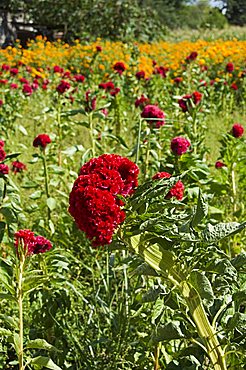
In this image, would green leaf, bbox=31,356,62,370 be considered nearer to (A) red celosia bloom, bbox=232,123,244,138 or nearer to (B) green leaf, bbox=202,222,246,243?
(B) green leaf, bbox=202,222,246,243

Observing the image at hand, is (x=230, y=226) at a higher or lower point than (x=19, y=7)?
lower

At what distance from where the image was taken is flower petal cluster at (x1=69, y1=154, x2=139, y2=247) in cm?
116

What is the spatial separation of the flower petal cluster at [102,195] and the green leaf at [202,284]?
0.20 meters

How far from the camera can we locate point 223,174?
8.93ft

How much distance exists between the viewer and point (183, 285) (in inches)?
50.5

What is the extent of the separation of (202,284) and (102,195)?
0.94ft

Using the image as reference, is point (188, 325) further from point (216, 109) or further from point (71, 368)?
point (216, 109)

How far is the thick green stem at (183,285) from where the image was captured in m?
1.23

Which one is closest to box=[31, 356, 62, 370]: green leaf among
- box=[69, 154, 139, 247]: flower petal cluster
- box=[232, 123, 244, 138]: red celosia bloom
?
box=[69, 154, 139, 247]: flower petal cluster

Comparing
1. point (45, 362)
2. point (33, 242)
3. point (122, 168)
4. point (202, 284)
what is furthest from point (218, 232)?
point (33, 242)

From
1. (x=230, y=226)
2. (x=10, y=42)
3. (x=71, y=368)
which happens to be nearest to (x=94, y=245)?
(x=230, y=226)

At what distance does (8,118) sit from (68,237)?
2151mm

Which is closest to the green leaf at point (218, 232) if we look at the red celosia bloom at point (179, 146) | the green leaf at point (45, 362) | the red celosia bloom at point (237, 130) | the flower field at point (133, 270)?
the flower field at point (133, 270)

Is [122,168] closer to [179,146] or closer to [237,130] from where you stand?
[179,146]
